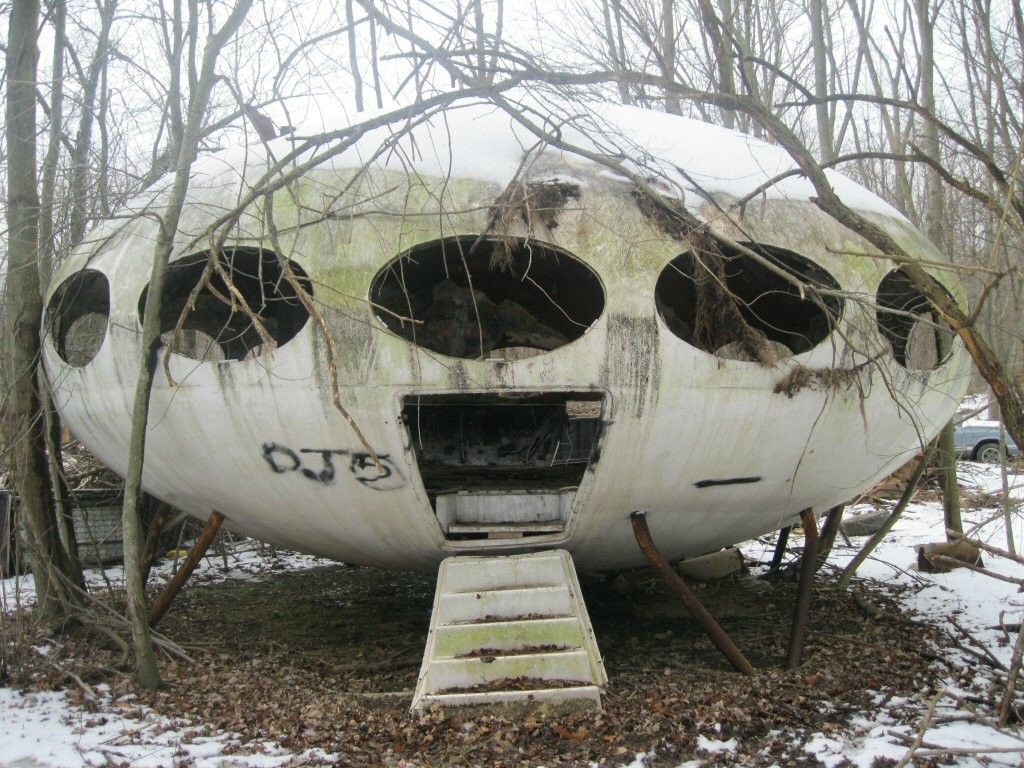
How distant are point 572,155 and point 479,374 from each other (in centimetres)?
167

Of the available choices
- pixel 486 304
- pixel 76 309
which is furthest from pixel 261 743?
pixel 486 304

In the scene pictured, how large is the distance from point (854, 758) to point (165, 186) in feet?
19.3

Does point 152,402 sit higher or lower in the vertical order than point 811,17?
lower

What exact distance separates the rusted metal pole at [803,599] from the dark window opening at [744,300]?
4.54ft

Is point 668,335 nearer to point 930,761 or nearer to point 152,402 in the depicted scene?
point 930,761

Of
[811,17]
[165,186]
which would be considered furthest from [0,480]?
[811,17]

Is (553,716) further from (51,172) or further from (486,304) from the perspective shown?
(51,172)

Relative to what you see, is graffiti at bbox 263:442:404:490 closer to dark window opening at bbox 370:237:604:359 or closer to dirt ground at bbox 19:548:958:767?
dirt ground at bbox 19:548:958:767

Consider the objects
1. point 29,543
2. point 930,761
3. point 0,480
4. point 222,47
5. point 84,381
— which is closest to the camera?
point 930,761

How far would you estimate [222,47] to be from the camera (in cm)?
584

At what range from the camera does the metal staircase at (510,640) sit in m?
4.90

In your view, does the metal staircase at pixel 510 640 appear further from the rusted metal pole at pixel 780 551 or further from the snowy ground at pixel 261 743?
the rusted metal pole at pixel 780 551

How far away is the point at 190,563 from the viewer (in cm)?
635

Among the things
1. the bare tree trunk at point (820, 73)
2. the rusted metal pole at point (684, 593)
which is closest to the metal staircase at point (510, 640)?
the rusted metal pole at point (684, 593)
